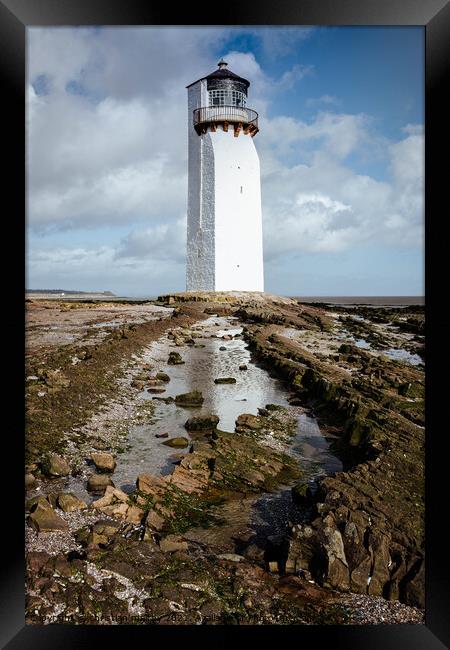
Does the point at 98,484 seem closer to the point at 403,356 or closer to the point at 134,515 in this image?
the point at 134,515

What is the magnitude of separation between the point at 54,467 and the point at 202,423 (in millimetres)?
1756

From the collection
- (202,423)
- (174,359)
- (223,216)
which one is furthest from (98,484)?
(223,216)

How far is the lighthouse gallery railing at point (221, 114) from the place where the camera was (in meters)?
17.3

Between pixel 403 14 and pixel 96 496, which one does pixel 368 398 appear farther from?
pixel 403 14

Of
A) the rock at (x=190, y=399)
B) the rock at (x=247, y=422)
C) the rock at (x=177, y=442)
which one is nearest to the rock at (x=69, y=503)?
the rock at (x=177, y=442)

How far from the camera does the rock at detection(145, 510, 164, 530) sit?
3.04 meters

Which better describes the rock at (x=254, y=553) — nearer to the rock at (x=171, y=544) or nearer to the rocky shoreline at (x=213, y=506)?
the rocky shoreline at (x=213, y=506)

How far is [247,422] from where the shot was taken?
17.3 ft

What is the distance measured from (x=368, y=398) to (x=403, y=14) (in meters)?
4.58

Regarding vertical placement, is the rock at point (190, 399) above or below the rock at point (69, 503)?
above

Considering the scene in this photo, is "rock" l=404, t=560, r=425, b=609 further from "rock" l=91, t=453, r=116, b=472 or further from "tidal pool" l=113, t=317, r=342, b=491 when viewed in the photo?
"rock" l=91, t=453, r=116, b=472

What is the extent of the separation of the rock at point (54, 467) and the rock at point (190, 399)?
2180mm
